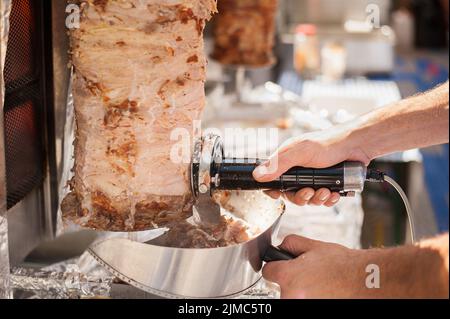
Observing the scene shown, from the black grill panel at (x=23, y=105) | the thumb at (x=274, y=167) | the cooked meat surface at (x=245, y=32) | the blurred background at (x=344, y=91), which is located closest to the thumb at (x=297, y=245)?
the thumb at (x=274, y=167)

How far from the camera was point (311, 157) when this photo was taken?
1.27 metres

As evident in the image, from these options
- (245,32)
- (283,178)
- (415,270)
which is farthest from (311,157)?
(245,32)

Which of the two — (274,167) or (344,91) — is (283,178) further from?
(344,91)

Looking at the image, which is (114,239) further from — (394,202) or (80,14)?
(394,202)

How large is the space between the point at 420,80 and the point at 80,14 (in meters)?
4.84

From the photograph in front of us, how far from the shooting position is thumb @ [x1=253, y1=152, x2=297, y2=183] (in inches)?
48.8

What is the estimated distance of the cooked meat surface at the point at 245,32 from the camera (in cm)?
303

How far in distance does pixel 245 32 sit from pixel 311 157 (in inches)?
73.6

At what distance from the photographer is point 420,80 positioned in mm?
5691

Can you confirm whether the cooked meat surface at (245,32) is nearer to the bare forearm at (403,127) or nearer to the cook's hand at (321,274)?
the bare forearm at (403,127)

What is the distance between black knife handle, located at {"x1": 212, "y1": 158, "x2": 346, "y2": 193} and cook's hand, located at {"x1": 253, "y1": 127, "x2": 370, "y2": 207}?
0.01 metres

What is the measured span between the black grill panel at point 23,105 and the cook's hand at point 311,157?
51cm

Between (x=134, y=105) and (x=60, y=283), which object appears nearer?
(x=134, y=105)

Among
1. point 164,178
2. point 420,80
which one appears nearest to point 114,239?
point 164,178
